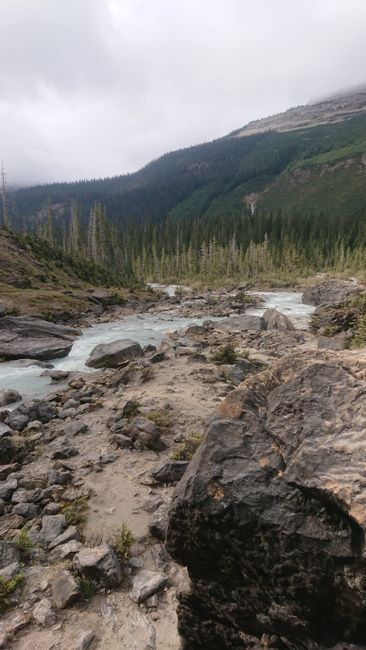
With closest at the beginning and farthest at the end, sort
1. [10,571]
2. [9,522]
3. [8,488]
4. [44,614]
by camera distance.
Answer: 1. [44,614]
2. [10,571]
3. [9,522]
4. [8,488]

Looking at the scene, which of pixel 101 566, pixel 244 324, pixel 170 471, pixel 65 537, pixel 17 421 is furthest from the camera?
pixel 244 324

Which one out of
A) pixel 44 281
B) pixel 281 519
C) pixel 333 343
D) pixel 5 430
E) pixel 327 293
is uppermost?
pixel 281 519

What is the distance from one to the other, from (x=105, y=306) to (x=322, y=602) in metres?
44.6

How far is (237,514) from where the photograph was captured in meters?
4.05

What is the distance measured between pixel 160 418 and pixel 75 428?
2544 mm

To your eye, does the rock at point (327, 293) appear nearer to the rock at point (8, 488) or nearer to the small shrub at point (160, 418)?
the small shrub at point (160, 418)

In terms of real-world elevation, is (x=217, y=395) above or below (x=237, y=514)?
below

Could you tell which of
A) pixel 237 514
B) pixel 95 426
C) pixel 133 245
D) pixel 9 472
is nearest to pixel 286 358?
pixel 237 514

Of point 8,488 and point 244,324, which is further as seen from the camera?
point 244,324

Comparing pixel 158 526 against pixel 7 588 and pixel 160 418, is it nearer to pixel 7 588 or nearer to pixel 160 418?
pixel 7 588

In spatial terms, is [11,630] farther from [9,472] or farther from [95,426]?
[95,426]

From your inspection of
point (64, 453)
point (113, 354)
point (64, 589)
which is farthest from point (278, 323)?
point (64, 589)

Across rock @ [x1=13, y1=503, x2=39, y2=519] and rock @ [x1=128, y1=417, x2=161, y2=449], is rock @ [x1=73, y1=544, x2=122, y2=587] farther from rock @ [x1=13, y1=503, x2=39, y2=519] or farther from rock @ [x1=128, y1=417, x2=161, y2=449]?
rock @ [x1=128, y1=417, x2=161, y2=449]

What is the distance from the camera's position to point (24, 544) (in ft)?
22.5
